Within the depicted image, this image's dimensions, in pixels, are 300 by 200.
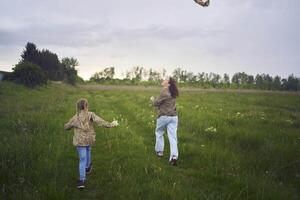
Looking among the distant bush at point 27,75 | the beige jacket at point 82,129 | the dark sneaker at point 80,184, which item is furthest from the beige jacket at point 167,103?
the distant bush at point 27,75

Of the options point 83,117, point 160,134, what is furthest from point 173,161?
point 83,117

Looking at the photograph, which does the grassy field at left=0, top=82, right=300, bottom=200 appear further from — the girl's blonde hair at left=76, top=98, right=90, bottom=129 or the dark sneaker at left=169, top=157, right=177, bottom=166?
the girl's blonde hair at left=76, top=98, right=90, bottom=129

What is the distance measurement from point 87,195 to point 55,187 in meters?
0.65

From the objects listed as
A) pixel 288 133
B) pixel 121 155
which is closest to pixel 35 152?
pixel 121 155

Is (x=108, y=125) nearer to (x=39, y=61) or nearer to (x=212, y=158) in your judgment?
(x=212, y=158)

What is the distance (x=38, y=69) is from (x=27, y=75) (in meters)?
2.50

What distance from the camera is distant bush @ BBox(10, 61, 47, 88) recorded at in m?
40.9

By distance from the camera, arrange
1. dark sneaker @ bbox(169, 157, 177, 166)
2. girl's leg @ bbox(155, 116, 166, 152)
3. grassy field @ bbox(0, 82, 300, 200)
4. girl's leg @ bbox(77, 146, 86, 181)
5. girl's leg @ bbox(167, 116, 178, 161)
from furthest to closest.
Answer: girl's leg @ bbox(155, 116, 166, 152), girl's leg @ bbox(167, 116, 178, 161), dark sneaker @ bbox(169, 157, 177, 166), girl's leg @ bbox(77, 146, 86, 181), grassy field @ bbox(0, 82, 300, 200)

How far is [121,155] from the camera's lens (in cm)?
966

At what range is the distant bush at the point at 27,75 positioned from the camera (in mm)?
40906

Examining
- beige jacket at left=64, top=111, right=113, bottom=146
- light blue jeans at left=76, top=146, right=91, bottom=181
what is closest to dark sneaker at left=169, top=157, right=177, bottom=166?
light blue jeans at left=76, top=146, right=91, bottom=181

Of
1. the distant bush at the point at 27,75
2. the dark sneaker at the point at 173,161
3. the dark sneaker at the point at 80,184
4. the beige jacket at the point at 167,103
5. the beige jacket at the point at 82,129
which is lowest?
the dark sneaker at the point at 80,184

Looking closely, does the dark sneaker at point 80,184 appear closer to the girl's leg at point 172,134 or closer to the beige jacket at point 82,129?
the beige jacket at point 82,129

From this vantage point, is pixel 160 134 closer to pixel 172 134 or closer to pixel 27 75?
pixel 172 134
